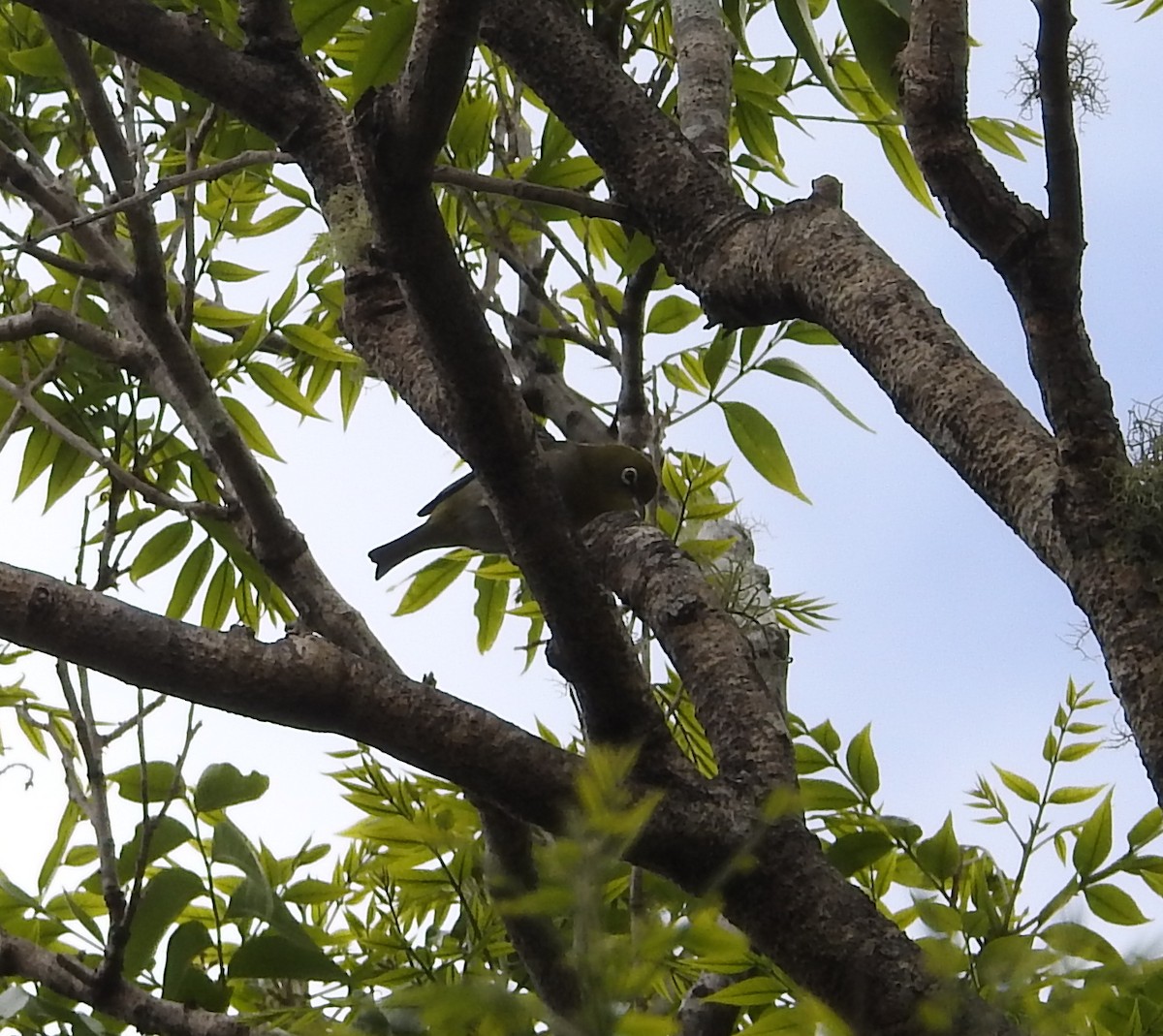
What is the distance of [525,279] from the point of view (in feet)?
4.35

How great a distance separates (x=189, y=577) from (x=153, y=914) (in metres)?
0.63

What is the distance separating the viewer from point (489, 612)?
162cm

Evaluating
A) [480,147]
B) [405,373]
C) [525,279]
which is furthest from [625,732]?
[480,147]

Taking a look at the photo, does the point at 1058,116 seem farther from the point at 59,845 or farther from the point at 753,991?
the point at 59,845

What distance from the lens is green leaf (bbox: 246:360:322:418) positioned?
4.71 ft

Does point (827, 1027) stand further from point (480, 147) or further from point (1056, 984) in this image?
point (480, 147)

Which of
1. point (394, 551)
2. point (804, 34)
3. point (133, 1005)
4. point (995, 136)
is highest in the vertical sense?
point (995, 136)

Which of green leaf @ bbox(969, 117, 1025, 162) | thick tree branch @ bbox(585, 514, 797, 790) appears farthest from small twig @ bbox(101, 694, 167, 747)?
green leaf @ bbox(969, 117, 1025, 162)

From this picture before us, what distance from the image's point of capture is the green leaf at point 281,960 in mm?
832

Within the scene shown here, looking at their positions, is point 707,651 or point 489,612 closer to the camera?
point 707,651

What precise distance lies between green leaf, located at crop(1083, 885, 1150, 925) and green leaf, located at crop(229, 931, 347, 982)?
1.91 feet

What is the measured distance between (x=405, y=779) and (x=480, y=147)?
0.65m

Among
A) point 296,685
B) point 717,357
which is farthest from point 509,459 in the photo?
point 717,357

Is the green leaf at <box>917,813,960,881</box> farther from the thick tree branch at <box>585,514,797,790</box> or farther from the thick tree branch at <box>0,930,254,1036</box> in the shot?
the thick tree branch at <box>0,930,254,1036</box>
